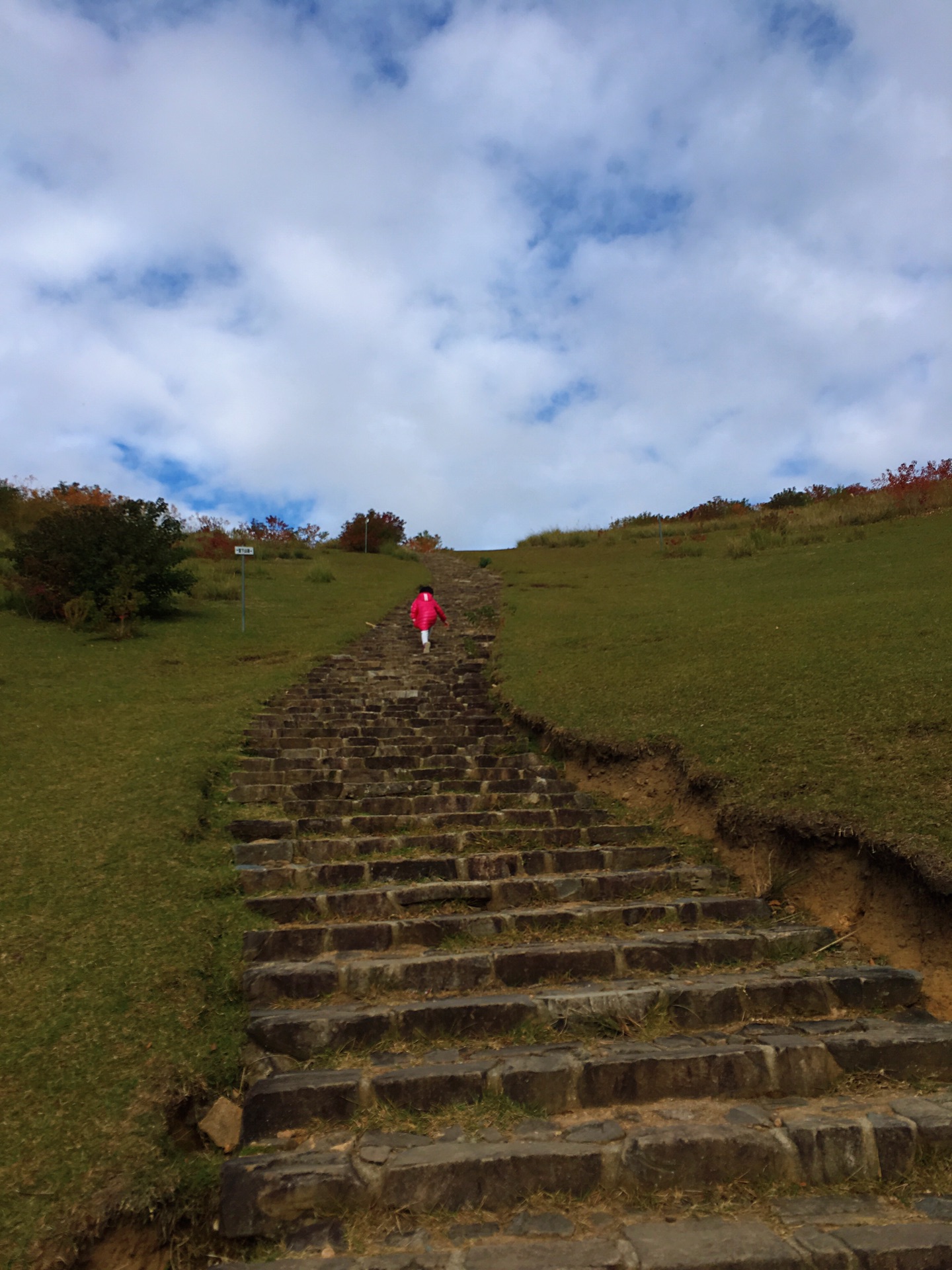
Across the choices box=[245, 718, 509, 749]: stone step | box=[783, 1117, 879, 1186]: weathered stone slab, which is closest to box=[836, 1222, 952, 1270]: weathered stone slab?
box=[783, 1117, 879, 1186]: weathered stone slab

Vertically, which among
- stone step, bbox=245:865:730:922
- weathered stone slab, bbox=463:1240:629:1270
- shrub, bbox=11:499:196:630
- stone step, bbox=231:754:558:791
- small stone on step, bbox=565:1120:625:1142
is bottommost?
weathered stone slab, bbox=463:1240:629:1270

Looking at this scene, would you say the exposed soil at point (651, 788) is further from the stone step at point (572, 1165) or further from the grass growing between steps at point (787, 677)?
the stone step at point (572, 1165)

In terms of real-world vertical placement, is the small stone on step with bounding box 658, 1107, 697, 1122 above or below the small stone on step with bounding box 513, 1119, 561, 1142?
below

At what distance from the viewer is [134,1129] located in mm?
3248

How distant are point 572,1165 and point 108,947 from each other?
2733mm

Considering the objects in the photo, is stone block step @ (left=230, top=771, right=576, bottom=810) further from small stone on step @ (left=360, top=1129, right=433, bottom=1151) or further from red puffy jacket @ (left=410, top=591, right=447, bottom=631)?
red puffy jacket @ (left=410, top=591, right=447, bottom=631)

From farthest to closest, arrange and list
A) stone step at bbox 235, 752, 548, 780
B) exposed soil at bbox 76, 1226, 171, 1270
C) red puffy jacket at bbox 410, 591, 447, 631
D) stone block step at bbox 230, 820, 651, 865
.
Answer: red puffy jacket at bbox 410, 591, 447, 631
stone step at bbox 235, 752, 548, 780
stone block step at bbox 230, 820, 651, 865
exposed soil at bbox 76, 1226, 171, 1270

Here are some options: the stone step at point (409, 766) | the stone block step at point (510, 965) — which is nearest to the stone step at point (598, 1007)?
the stone block step at point (510, 965)

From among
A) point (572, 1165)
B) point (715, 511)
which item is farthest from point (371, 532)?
point (572, 1165)

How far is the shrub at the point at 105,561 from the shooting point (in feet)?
55.5

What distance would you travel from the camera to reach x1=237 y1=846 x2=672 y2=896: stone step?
579cm

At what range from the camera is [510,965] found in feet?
15.0

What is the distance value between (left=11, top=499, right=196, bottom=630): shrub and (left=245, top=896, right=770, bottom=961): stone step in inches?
500

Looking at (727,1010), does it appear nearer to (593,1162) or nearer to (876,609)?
(593,1162)
